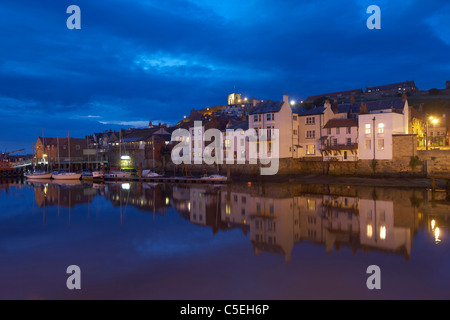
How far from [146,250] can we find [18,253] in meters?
6.76

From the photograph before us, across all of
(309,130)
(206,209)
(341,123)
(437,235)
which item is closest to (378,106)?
(341,123)

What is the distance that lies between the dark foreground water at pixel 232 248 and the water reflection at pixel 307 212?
10cm

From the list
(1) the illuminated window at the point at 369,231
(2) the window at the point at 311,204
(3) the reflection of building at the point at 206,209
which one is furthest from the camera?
(2) the window at the point at 311,204

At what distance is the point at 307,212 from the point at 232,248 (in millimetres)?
11517

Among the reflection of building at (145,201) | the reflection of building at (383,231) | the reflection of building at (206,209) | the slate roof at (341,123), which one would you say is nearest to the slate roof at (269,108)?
the slate roof at (341,123)

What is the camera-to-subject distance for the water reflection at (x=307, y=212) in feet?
64.1

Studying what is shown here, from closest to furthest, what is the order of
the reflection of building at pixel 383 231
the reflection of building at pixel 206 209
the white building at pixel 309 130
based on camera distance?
the reflection of building at pixel 383 231, the reflection of building at pixel 206 209, the white building at pixel 309 130

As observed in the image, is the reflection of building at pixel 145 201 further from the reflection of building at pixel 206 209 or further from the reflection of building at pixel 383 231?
the reflection of building at pixel 383 231

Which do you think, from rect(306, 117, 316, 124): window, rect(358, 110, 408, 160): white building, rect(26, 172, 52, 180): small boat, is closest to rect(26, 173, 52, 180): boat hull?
rect(26, 172, 52, 180): small boat

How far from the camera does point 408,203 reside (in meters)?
30.4

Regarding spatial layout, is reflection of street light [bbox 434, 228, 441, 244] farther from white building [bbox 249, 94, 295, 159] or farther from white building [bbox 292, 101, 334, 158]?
white building [bbox 292, 101, 334, 158]

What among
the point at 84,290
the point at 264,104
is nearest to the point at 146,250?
the point at 84,290
